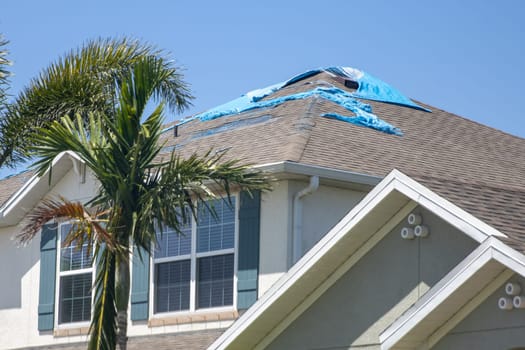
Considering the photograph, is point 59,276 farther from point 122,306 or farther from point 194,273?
point 122,306

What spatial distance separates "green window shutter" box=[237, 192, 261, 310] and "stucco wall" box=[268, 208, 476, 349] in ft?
9.95

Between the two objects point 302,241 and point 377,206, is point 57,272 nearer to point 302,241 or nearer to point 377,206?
point 302,241

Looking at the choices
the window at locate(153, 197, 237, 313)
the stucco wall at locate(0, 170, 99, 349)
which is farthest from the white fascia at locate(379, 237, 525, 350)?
the stucco wall at locate(0, 170, 99, 349)

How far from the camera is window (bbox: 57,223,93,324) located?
61.7 ft

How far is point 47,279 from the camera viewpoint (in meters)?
19.3

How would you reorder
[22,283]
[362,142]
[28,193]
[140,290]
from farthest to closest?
[22,283]
[28,193]
[362,142]
[140,290]

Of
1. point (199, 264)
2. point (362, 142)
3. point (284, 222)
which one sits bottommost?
point (199, 264)

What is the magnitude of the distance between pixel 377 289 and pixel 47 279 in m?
8.93

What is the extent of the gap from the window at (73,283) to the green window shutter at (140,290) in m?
1.32

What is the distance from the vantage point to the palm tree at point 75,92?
1670 centimetres

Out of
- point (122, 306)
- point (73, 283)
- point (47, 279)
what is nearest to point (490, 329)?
point (122, 306)

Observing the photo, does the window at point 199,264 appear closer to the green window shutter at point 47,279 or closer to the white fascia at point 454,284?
the green window shutter at point 47,279

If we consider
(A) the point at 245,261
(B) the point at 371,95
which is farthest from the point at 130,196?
(B) the point at 371,95

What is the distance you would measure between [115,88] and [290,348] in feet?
18.9
